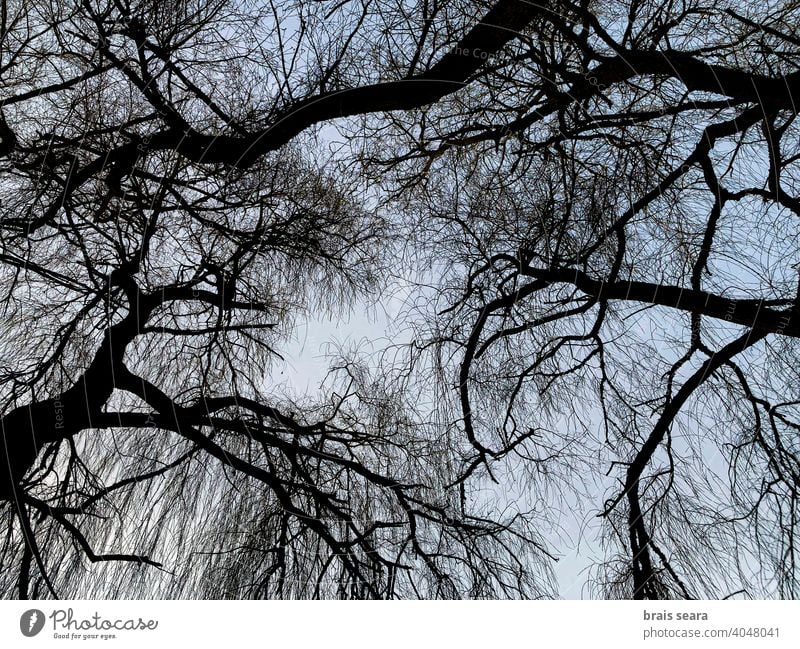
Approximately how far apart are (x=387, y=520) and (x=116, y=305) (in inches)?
44.1

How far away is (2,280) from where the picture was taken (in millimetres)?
1673

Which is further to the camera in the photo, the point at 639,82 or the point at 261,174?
the point at 261,174

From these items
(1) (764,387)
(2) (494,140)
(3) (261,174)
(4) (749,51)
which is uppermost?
(4) (749,51)

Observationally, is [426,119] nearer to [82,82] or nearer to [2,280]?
[82,82]

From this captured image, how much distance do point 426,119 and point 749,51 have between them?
102 cm

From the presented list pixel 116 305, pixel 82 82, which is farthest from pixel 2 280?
pixel 82 82

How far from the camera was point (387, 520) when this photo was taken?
1516 mm

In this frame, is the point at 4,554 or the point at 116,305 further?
the point at 116,305

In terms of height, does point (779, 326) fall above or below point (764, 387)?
above

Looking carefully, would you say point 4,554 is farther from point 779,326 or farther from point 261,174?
point 779,326
